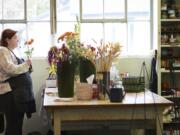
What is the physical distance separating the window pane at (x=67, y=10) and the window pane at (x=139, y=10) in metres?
0.76

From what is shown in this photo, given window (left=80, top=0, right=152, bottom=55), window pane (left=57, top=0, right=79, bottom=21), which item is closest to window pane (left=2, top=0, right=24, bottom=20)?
window pane (left=57, top=0, right=79, bottom=21)

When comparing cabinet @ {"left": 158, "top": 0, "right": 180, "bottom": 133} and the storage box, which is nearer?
the storage box

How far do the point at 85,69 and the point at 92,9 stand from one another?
1.99 meters

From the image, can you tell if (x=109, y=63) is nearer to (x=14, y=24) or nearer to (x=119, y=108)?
(x=119, y=108)

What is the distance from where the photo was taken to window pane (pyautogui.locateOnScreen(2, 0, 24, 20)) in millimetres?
4926

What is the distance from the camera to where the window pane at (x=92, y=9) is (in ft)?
16.4

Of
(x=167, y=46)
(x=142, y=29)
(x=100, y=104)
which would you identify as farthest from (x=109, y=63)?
(x=142, y=29)

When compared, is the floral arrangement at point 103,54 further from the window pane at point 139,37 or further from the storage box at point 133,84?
the window pane at point 139,37

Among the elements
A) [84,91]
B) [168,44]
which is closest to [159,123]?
[84,91]

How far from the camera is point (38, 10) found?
4949mm

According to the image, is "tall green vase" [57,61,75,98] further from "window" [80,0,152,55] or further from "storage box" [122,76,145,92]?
"window" [80,0,152,55]

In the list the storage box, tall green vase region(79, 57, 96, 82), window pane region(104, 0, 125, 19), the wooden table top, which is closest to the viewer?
the wooden table top

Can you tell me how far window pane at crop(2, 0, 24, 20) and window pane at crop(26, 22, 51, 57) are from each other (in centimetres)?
22

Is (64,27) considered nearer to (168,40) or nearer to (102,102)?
(168,40)
